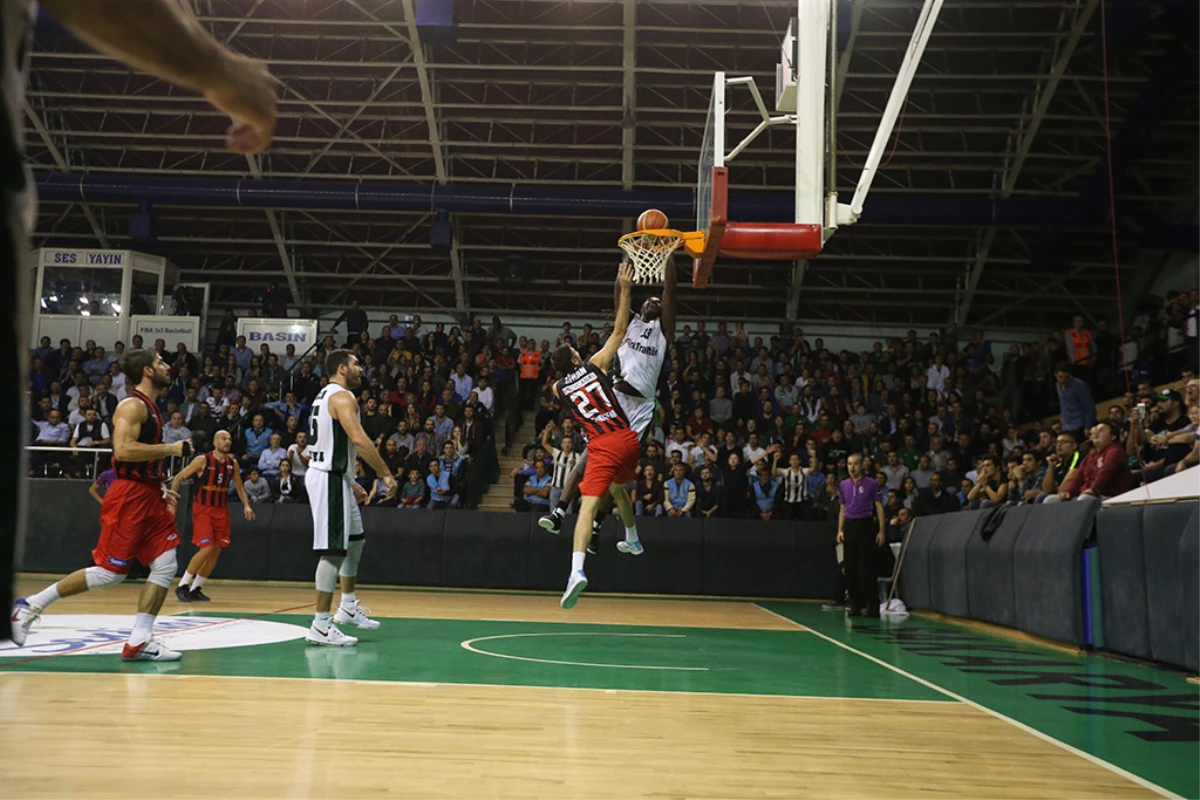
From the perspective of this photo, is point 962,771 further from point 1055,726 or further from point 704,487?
point 704,487

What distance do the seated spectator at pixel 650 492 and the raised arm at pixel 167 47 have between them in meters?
15.4

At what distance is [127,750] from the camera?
423 cm

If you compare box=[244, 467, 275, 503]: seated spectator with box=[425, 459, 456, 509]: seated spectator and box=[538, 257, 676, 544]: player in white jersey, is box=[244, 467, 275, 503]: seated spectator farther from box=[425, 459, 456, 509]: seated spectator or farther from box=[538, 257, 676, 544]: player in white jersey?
box=[538, 257, 676, 544]: player in white jersey

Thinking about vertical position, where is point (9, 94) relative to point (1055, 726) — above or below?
Result: above

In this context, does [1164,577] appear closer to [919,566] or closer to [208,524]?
[919,566]

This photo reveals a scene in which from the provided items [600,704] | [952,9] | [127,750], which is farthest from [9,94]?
[952,9]

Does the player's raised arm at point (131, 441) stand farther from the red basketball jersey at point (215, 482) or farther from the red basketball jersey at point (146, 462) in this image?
the red basketball jersey at point (215, 482)

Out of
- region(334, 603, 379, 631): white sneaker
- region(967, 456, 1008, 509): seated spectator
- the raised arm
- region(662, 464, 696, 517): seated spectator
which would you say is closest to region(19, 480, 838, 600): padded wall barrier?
region(662, 464, 696, 517): seated spectator

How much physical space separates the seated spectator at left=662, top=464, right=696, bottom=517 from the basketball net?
8.64 metres

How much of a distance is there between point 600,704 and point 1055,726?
2433 mm

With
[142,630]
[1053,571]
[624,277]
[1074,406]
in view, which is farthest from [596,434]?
[1074,406]

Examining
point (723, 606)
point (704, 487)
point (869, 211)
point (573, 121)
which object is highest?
point (573, 121)

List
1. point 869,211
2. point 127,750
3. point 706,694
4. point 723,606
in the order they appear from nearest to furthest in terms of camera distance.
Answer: point 127,750 → point 706,694 → point 723,606 → point 869,211

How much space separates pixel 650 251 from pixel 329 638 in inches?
161
